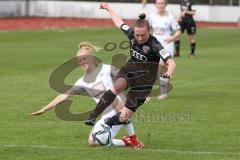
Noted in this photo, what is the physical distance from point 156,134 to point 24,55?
16343 mm

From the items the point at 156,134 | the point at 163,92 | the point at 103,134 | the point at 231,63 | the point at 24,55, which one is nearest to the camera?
the point at 103,134

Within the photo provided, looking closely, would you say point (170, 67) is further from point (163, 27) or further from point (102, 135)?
point (163, 27)

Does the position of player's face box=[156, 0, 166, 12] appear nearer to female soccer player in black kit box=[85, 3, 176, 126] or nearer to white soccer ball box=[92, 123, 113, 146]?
female soccer player in black kit box=[85, 3, 176, 126]

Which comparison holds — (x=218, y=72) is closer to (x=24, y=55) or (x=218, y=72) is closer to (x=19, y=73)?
(x=19, y=73)

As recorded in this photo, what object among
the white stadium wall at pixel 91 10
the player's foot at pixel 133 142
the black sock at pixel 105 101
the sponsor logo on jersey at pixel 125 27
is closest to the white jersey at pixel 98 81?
the black sock at pixel 105 101

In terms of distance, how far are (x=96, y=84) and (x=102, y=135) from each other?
910mm

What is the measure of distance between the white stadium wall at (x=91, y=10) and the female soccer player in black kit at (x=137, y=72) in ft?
156

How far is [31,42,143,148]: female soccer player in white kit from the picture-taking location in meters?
10.8

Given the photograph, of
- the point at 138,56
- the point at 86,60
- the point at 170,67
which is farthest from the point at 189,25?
the point at 170,67

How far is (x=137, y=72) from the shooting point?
36.6 feet

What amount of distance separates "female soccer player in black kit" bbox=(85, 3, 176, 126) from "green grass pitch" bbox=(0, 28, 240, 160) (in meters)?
0.63

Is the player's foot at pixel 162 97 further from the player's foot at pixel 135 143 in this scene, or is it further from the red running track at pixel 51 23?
the red running track at pixel 51 23

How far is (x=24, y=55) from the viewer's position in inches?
1088

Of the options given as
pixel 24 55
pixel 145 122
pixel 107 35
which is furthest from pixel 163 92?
pixel 107 35
